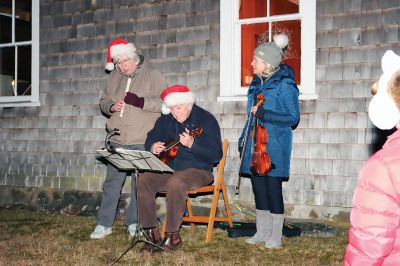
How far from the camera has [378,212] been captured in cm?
188

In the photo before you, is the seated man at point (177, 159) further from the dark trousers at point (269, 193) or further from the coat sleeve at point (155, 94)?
the dark trousers at point (269, 193)

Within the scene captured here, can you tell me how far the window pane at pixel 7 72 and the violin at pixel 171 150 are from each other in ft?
12.4

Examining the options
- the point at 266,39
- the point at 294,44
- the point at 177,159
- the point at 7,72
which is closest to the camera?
the point at 177,159

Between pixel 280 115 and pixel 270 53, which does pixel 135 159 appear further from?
pixel 270 53

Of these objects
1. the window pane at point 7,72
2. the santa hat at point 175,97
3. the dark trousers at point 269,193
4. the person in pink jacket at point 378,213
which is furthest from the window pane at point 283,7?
the person in pink jacket at point 378,213

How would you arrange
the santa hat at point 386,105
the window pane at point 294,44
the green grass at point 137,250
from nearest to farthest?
the santa hat at point 386,105 → the green grass at point 137,250 → the window pane at point 294,44

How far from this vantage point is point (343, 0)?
235 inches

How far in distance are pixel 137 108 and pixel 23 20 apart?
10.7 ft

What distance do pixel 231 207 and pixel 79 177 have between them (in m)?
2.21

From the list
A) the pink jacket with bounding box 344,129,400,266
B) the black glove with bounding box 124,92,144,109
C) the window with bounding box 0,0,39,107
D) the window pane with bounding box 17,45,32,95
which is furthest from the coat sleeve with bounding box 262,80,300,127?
the window pane with bounding box 17,45,32,95

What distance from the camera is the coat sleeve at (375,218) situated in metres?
1.87

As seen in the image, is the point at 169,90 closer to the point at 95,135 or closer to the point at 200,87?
the point at 200,87

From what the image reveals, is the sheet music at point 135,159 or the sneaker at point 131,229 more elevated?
the sheet music at point 135,159

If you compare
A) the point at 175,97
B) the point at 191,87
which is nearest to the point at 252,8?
the point at 191,87
